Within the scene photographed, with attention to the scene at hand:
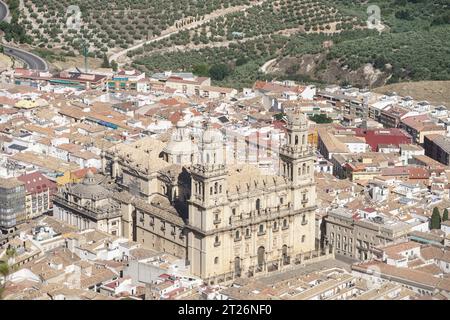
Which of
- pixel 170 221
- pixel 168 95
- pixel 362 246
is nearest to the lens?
pixel 170 221

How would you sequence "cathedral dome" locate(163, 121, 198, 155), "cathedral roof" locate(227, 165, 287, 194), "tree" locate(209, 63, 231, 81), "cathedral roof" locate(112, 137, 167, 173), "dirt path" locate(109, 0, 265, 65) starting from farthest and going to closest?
1. "dirt path" locate(109, 0, 265, 65)
2. "tree" locate(209, 63, 231, 81)
3. "cathedral dome" locate(163, 121, 198, 155)
4. "cathedral roof" locate(112, 137, 167, 173)
5. "cathedral roof" locate(227, 165, 287, 194)

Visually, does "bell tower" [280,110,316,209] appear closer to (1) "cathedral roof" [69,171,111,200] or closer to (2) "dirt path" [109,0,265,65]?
(1) "cathedral roof" [69,171,111,200]

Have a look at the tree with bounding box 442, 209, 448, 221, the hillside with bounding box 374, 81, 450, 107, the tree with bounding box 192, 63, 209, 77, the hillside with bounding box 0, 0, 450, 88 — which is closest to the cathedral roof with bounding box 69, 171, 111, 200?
the tree with bounding box 442, 209, 448, 221

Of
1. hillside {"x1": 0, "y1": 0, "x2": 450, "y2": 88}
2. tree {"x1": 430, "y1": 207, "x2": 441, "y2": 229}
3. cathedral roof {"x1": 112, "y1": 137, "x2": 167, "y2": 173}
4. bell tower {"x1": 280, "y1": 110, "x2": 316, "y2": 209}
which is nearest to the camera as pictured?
bell tower {"x1": 280, "y1": 110, "x2": 316, "y2": 209}

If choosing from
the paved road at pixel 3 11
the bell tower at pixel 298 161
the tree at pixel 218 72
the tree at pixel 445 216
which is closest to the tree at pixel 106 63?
the tree at pixel 218 72

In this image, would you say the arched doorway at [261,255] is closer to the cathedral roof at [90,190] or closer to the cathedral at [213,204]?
the cathedral at [213,204]

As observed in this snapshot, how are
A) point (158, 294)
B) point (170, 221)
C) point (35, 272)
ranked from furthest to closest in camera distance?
point (170, 221), point (35, 272), point (158, 294)

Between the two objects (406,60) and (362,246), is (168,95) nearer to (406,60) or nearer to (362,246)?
(406,60)

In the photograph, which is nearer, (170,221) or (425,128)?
(170,221)

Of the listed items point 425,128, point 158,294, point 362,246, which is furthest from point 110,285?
point 425,128
